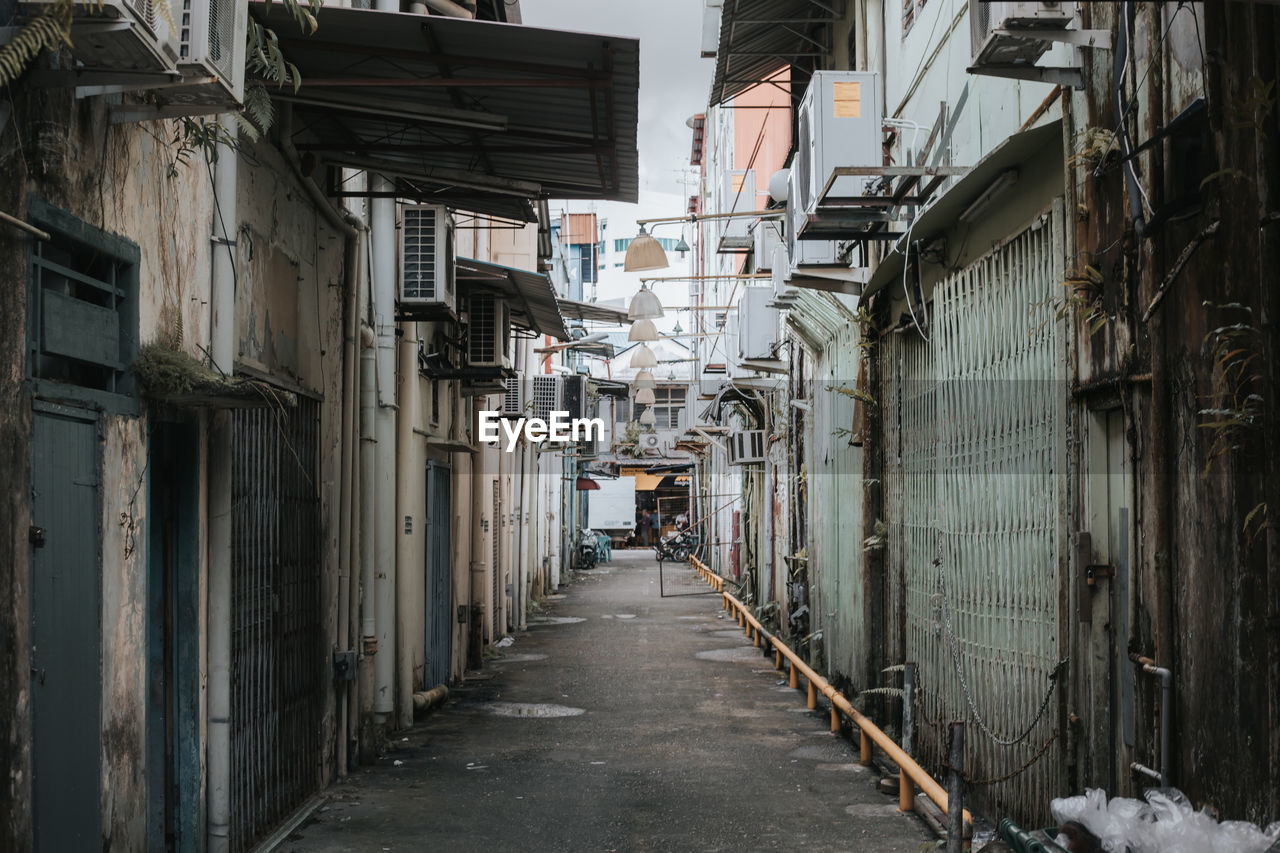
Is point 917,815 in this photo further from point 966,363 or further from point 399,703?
point 399,703

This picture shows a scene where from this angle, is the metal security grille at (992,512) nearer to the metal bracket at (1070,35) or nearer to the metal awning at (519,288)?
the metal bracket at (1070,35)

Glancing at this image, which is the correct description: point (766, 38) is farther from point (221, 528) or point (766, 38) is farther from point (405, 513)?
point (221, 528)

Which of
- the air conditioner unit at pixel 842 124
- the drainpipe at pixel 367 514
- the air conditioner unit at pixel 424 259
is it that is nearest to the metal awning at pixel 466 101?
the air conditioner unit at pixel 842 124

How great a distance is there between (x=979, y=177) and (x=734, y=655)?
467 inches

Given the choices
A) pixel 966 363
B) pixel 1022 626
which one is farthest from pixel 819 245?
pixel 1022 626

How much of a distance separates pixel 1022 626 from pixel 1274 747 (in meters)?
3.06

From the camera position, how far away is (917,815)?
28.3ft

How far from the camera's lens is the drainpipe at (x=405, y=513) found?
12.1m

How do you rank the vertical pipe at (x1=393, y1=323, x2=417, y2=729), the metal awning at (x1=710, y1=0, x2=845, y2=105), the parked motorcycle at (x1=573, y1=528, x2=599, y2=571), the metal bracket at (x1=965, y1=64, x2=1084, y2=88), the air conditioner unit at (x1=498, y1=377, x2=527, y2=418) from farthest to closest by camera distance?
the parked motorcycle at (x1=573, y1=528, x2=599, y2=571)
the air conditioner unit at (x1=498, y1=377, x2=527, y2=418)
the metal awning at (x1=710, y1=0, x2=845, y2=105)
the vertical pipe at (x1=393, y1=323, x2=417, y2=729)
the metal bracket at (x1=965, y1=64, x2=1084, y2=88)

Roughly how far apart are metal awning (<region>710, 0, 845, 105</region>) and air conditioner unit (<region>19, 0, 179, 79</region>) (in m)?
8.27

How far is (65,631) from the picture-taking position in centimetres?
499

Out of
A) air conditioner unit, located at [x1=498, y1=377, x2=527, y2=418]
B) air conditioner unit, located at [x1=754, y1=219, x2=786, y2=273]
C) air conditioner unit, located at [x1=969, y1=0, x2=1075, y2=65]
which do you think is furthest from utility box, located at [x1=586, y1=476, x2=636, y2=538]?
air conditioner unit, located at [x1=969, y1=0, x2=1075, y2=65]

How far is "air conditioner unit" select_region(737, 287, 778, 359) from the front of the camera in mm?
19125

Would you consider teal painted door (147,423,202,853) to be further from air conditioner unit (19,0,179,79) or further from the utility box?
the utility box
